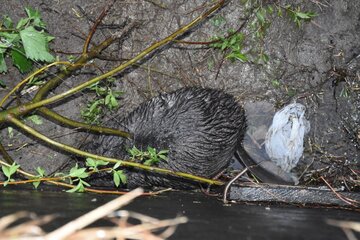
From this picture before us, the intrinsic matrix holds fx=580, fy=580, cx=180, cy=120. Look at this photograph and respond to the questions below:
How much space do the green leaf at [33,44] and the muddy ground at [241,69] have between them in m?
0.79

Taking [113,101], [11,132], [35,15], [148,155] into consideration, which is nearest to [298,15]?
[113,101]

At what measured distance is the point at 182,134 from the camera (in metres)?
4.71

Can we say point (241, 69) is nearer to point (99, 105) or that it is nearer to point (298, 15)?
point (298, 15)

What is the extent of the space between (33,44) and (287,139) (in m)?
2.34

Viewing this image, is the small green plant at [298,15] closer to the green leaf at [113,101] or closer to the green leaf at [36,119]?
the green leaf at [113,101]

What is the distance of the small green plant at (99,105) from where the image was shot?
5060mm

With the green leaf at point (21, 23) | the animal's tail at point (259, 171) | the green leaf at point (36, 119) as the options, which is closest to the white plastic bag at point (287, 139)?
the animal's tail at point (259, 171)

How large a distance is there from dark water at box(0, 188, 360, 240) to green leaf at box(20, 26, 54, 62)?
3.39ft

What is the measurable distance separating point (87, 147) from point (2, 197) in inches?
45.8

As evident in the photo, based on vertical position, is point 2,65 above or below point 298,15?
below

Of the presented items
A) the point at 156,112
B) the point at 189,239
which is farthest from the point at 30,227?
the point at 156,112

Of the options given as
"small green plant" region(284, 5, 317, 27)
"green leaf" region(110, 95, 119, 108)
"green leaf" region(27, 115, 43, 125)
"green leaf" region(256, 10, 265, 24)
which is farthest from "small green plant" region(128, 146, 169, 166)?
"small green plant" region(284, 5, 317, 27)

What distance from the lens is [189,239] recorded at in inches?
114

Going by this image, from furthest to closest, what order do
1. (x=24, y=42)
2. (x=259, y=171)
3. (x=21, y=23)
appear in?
(x=259, y=171) → (x=21, y=23) → (x=24, y=42)
